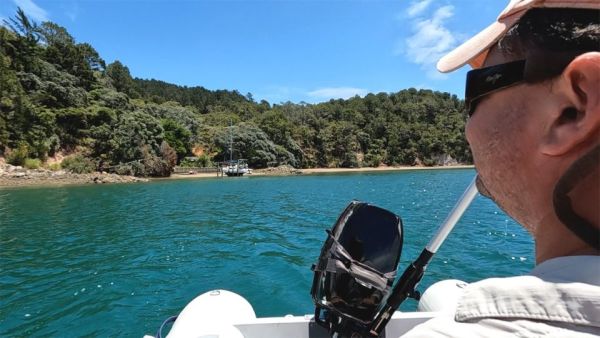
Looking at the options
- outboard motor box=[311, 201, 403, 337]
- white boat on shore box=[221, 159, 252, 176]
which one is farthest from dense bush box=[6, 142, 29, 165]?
outboard motor box=[311, 201, 403, 337]

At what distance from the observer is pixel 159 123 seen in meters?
47.2

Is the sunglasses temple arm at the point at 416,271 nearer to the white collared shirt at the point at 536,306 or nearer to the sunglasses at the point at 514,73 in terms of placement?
the sunglasses at the point at 514,73

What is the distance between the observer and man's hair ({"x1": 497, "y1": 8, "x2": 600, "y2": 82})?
2.11 ft

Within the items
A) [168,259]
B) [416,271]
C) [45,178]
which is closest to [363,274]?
[416,271]

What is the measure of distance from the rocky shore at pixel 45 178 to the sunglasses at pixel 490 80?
39.7 m

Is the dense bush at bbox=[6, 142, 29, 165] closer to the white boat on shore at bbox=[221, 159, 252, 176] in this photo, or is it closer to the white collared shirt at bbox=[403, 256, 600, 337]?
the white boat on shore at bbox=[221, 159, 252, 176]

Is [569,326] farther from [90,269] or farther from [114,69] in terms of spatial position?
[114,69]

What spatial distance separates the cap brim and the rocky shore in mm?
39638

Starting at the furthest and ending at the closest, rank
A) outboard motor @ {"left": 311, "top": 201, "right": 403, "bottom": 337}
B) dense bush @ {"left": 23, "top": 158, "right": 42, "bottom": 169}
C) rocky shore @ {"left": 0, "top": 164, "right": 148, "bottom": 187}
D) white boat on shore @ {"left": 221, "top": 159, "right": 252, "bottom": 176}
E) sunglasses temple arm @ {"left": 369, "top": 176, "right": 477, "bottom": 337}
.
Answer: white boat on shore @ {"left": 221, "top": 159, "right": 252, "bottom": 176}, dense bush @ {"left": 23, "top": 158, "right": 42, "bottom": 169}, rocky shore @ {"left": 0, "top": 164, "right": 148, "bottom": 187}, outboard motor @ {"left": 311, "top": 201, "right": 403, "bottom": 337}, sunglasses temple arm @ {"left": 369, "top": 176, "right": 477, "bottom": 337}

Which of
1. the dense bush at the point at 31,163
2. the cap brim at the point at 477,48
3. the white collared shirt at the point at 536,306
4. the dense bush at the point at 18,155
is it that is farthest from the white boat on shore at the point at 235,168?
the white collared shirt at the point at 536,306

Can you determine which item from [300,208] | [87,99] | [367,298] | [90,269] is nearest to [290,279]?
[90,269]

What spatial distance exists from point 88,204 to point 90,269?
13.4m

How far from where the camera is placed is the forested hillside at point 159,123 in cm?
3959

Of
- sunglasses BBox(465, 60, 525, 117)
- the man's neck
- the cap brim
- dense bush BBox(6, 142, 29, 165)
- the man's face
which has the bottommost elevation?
the man's neck
